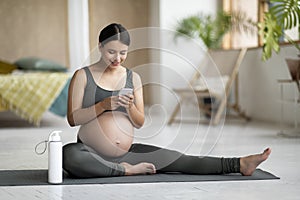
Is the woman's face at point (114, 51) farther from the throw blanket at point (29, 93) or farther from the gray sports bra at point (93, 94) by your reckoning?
the throw blanket at point (29, 93)

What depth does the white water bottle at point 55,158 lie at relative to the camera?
2.82 metres

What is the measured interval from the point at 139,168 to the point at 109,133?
0.24 m

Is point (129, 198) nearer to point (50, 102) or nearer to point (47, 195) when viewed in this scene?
point (47, 195)

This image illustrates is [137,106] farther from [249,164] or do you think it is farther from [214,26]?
[214,26]

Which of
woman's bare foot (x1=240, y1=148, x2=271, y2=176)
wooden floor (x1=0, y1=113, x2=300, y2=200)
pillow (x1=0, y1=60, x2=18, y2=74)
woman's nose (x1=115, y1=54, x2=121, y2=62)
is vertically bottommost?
wooden floor (x1=0, y1=113, x2=300, y2=200)

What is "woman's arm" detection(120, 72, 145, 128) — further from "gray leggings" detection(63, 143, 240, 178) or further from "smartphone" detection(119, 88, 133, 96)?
"gray leggings" detection(63, 143, 240, 178)

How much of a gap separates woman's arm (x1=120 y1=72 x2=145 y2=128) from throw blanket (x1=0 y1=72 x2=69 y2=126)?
3.32m

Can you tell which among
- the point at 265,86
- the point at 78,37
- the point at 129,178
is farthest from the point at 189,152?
the point at 78,37

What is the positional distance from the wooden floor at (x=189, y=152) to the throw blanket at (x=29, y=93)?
19 centimetres

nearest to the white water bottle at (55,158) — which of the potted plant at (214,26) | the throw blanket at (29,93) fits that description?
the throw blanket at (29,93)

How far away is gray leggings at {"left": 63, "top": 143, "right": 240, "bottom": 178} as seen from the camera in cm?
293

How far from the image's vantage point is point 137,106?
2965 millimetres

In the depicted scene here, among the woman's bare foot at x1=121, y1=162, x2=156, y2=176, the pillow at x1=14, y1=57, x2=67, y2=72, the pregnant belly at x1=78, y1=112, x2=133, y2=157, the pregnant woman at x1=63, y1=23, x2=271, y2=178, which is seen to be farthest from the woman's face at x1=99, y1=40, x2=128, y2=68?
the pillow at x1=14, y1=57, x2=67, y2=72

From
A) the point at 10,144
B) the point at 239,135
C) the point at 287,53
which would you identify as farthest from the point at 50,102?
the point at 287,53
